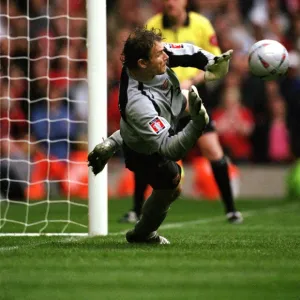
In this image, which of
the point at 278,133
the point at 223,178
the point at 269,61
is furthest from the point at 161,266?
the point at 278,133

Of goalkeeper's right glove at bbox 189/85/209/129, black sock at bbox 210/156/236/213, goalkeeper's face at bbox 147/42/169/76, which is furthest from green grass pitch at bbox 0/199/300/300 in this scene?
goalkeeper's face at bbox 147/42/169/76

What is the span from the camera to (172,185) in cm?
583

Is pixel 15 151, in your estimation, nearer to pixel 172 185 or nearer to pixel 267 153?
pixel 267 153

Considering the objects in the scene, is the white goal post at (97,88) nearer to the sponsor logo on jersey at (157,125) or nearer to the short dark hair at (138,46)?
the short dark hair at (138,46)

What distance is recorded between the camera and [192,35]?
28.3ft

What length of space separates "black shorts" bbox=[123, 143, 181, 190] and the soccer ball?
90 cm

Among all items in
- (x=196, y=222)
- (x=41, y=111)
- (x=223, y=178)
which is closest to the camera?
(x=223, y=178)

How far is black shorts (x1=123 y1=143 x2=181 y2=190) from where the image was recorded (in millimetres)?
5781

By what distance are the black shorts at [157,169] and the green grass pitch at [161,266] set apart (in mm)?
390

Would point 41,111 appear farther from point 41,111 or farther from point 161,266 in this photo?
point 161,266

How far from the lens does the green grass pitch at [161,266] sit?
4043 mm

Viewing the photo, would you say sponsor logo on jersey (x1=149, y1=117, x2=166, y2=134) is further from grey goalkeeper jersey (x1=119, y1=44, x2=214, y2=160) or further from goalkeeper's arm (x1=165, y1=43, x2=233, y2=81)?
goalkeeper's arm (x1=165, y1=43, x2=233, y2=81)

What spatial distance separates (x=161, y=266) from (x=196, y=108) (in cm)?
91

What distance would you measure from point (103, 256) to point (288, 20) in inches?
376
